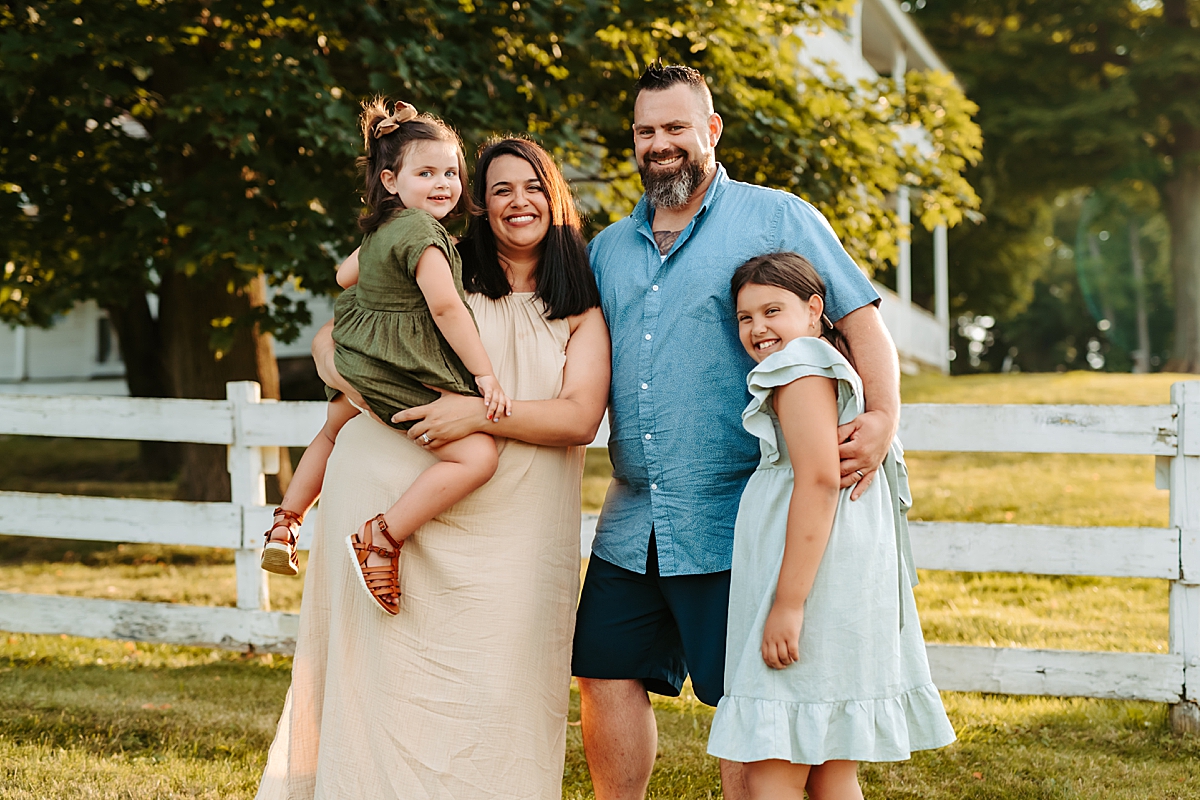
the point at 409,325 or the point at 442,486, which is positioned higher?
the point at 409,325

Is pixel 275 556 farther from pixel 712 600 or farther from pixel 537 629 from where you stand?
pixel 712 600

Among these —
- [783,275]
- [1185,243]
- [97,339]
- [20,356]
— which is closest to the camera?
[783,275]

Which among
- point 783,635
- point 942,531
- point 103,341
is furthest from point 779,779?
point 103,341

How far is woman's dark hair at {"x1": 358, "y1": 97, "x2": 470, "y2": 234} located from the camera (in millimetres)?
2875

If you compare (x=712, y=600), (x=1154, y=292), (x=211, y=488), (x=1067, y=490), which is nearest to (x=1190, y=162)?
(x=1067, y=490)

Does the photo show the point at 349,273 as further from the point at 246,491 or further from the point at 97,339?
the point at 97,339

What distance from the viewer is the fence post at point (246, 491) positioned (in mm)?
5168

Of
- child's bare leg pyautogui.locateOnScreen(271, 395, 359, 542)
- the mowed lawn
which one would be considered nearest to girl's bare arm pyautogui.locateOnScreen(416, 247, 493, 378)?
child's bare leg pyautogui.locateOnScreen(271, 395, 359, 542)

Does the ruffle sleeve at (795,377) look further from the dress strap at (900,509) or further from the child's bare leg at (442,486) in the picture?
the child's bare leg at (442,486)

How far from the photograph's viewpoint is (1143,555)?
4.20m

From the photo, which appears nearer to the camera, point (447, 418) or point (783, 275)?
point (783, 275)

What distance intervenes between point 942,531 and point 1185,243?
24.9 meters

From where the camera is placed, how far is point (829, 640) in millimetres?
2332

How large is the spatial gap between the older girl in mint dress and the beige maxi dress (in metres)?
0.58
